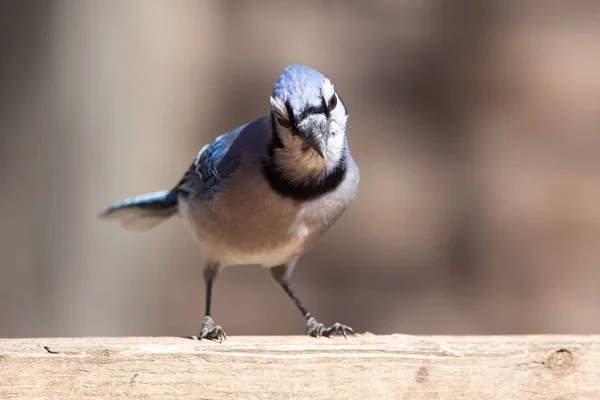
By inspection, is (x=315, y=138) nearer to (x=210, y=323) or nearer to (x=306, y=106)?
(x=306, y=106)

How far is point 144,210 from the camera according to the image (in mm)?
2920

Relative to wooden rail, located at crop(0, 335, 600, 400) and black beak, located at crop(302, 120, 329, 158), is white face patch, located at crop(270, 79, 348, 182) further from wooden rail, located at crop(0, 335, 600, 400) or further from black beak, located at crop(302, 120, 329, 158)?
wooden rail, located at crop(0, 335, 600, 400)

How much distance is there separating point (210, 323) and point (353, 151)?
148 cm

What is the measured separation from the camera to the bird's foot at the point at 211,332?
208cm

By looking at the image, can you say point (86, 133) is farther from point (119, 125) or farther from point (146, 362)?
point (146, 362)

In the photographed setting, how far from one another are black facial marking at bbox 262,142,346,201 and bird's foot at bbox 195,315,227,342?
33 cm

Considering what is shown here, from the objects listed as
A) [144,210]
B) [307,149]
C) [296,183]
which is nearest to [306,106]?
Answer: [307,149]

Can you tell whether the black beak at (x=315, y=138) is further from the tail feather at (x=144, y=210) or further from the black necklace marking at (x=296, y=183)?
the tail feather at (x=144, y=210)

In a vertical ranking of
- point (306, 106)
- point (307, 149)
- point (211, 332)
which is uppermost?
point (306, 106)

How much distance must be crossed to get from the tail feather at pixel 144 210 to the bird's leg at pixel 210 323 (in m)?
0.32

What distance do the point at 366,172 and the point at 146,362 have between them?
83.1 inches

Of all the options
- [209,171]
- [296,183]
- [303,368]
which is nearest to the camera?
[303,368]

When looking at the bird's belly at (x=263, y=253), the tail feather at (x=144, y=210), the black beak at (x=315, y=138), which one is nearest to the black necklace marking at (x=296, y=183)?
the bird's belly at (x=263, y=253)

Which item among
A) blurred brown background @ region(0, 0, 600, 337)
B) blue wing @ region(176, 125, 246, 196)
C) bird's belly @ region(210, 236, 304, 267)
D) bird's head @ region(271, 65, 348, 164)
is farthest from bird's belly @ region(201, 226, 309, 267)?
blurred brown background @ region(0, 0, 600, 337)
